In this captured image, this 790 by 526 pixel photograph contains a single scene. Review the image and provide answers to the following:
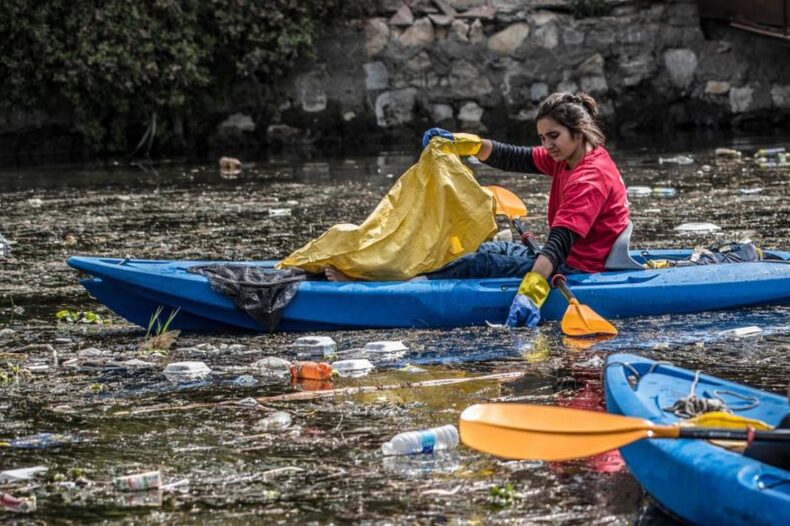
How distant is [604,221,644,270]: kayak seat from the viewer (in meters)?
6.97

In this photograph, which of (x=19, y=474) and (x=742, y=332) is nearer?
(x=19, y=474)

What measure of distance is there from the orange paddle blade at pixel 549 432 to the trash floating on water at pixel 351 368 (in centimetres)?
196

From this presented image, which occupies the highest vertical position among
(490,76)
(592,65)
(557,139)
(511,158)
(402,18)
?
(402,18)

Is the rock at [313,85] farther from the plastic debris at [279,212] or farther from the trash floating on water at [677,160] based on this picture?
the plastic debris at [279,212]

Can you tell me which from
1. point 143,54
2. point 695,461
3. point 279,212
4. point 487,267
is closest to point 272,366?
point 487,267

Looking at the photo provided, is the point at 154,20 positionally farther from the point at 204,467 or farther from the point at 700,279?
the point at 204,467

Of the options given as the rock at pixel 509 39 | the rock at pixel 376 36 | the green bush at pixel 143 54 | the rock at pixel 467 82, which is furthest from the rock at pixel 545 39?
the green bush at pixel 143 54

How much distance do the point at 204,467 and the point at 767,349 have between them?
2670mm

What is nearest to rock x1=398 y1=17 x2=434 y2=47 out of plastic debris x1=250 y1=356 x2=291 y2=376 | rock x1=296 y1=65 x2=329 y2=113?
rock x1=296 y1=65 x2=329 y2=113

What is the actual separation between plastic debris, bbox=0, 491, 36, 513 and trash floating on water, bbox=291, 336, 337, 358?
7.27 feet

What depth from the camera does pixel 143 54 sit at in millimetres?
15930

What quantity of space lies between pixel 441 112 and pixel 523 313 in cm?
1065

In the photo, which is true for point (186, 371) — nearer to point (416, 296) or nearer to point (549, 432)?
point (416, 296)

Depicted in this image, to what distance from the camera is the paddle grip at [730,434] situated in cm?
371
